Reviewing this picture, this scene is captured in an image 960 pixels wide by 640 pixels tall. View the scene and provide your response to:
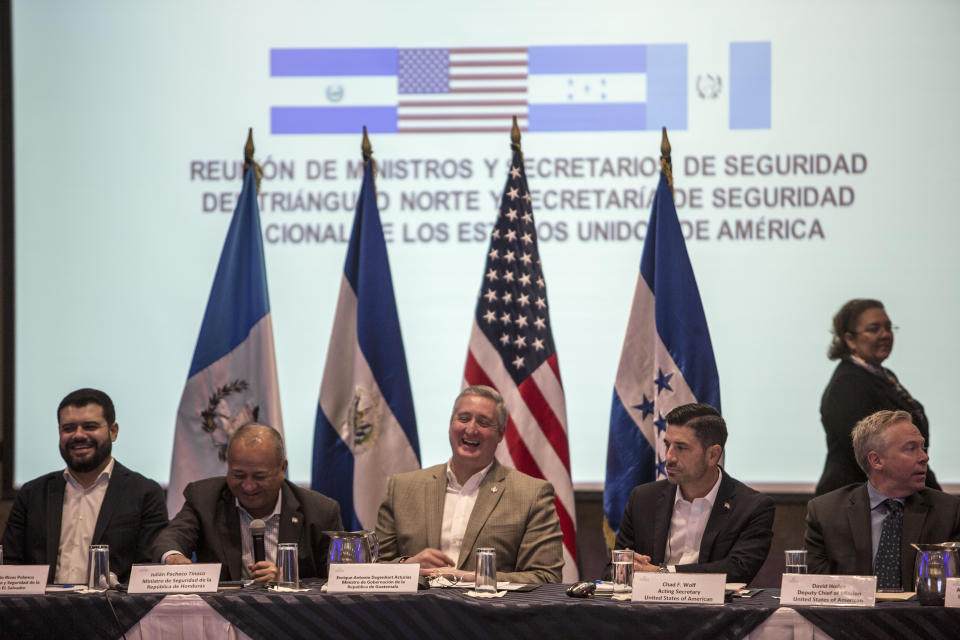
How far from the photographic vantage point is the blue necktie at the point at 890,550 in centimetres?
403

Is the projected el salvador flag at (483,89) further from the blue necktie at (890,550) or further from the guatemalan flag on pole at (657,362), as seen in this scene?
the blue necktie at (890,550)

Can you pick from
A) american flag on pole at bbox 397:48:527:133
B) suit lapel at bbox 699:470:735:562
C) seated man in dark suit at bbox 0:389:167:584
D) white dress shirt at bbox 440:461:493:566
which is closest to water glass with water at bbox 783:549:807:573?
suit lapel at bbox 699:470:735:562

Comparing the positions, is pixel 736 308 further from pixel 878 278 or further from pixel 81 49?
pixel 81 49

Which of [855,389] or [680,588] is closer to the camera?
[680,588]

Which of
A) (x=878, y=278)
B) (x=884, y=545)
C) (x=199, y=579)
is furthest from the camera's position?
(x=878, y=278)

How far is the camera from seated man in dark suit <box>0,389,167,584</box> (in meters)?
4.64

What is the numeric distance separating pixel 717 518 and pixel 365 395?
6.42ft

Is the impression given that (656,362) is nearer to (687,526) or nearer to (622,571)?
(687,526)


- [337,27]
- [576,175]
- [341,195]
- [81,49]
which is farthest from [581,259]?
[81,49]

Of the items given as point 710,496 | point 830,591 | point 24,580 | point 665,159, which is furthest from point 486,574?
point 665,159

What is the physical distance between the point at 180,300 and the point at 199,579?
306cm

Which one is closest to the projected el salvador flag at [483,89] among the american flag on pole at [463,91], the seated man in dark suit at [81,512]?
the american flag on pole at [463,91]

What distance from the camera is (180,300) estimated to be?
6445 millimetres

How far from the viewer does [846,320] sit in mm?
5504
